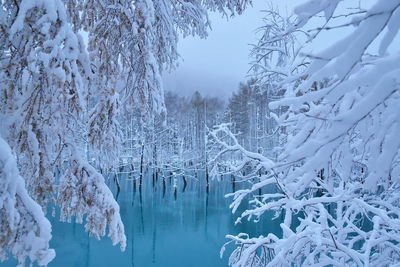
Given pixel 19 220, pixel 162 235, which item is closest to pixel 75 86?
pixel 19 220

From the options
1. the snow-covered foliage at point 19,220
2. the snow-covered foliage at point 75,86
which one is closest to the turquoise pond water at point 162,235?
the snow-covered foliage at point 75,86

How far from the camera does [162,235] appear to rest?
1675cm

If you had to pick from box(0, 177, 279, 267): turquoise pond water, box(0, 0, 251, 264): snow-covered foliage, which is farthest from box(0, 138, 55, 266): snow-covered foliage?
box(0, 177, 279, 267): turquoise pond water

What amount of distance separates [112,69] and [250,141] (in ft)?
113

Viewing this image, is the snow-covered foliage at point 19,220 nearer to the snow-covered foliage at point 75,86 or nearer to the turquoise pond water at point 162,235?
the snow-covered foliage at point 75,86

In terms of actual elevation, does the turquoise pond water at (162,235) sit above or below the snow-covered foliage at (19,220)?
below

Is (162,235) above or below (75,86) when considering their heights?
below

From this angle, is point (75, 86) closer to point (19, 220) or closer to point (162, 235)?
point (19, 220)

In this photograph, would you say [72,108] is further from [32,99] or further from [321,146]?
[321,146]

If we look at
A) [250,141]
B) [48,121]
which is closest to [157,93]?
[48,121]

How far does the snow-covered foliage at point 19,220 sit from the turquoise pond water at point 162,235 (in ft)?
37.1

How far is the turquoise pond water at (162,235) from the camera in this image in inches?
529

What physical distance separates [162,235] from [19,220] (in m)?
15.1

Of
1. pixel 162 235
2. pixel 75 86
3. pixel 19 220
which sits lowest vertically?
pixel 162 235
